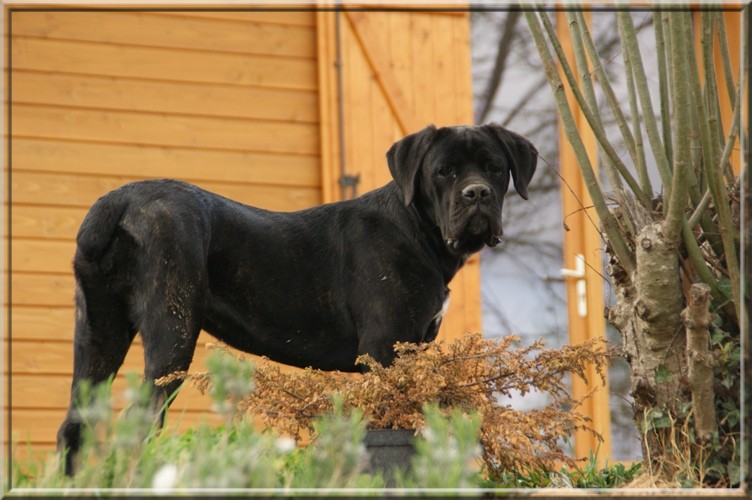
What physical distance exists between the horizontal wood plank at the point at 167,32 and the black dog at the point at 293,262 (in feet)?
13.0

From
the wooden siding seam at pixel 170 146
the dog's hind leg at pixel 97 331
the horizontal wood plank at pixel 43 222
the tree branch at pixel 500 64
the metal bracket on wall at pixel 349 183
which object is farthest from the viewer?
the tree branch at pixel 500 64

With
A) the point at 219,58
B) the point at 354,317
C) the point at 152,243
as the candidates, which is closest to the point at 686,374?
the point at 354,317

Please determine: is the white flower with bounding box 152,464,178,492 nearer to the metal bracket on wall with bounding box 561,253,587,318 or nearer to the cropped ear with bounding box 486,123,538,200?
the cropped ear with bounding box 486,123,538,200

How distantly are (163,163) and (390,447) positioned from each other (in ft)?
15.0

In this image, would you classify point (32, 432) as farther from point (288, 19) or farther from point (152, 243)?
point (152, 243)

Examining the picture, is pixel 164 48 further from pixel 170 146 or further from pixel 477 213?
pixel 477 213

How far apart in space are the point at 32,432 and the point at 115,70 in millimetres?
2362

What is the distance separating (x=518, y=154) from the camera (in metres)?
3.42

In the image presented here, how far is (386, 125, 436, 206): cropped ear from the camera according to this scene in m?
3.34

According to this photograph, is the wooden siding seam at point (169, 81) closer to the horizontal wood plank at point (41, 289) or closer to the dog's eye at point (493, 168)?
the horizontal wood plank at point (41, 289)

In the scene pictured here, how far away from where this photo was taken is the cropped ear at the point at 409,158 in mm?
3336

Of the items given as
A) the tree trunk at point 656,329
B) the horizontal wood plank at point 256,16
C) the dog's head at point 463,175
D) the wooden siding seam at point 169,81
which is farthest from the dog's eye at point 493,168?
the horizontal wood plank at point 256,16

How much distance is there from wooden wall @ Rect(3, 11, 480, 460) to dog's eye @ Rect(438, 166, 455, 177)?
11.9 feet

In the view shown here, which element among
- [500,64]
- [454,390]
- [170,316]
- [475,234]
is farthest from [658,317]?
[500,64]
